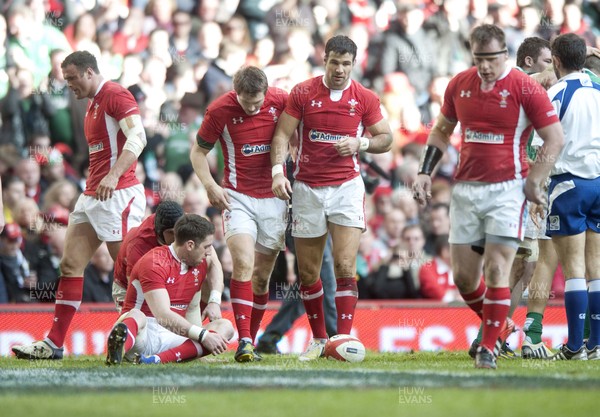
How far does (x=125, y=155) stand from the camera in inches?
339

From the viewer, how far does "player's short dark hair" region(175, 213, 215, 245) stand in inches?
305

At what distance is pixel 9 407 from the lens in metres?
5.24

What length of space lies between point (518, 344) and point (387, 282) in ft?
5.58

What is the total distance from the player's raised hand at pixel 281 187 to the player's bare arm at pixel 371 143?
1.58 ft

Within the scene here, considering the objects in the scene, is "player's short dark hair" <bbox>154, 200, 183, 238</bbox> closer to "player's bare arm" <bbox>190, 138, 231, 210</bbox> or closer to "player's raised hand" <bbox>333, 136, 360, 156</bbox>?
"player's bare arm" <bbox>190, 138, 231, 210</bbox>

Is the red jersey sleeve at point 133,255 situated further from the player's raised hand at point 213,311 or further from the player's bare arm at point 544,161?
the player's bare arm at point 544,161

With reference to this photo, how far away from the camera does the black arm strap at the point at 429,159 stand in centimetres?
767

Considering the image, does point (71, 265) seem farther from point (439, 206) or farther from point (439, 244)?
point (439, 206)

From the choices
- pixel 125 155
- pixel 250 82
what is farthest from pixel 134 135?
pixel 250 82

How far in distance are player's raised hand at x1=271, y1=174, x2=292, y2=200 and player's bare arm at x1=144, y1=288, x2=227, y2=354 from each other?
45.4 inches

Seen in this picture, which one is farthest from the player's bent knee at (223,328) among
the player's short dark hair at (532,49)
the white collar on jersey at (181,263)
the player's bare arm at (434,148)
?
the player's short dark hair at (532,49)

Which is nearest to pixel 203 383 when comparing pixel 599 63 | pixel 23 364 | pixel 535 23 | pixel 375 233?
pixel 23 364

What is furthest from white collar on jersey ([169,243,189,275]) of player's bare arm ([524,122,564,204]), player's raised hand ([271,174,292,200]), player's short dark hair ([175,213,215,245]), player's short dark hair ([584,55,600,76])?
player's short dark hair ([584,55,600,76])

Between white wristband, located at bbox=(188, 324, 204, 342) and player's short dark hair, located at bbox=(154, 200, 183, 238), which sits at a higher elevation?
player's short dark hair, located at bbox=(154, 200, 183, 238)
